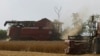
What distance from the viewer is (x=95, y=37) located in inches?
1024

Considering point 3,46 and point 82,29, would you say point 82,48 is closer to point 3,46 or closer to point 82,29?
point 82,29

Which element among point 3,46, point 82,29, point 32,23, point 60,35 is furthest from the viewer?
point 32,23

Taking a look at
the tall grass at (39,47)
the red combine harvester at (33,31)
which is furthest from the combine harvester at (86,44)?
the red combine harvester at (33,31)

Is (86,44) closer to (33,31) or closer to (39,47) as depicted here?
(39,47)

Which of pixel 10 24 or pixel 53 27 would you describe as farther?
pixel 10 24

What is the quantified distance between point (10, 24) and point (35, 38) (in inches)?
256

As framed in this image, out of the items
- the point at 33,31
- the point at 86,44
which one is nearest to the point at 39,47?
the point at 86,44

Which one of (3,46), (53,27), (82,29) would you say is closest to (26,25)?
(53,27)

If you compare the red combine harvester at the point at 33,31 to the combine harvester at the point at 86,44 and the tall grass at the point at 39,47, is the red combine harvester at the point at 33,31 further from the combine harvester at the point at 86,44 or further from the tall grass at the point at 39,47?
the combine harvester at the point at 86,44

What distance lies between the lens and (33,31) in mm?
50125

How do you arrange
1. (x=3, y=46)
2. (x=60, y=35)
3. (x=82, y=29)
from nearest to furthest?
(x=82, y=29) → (x=3, y=46) → (x=60, y=35)

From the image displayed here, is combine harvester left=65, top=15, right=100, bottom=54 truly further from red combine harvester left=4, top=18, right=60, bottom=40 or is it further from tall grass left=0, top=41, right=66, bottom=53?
red combine harvester left=4, top=18, right=60, bottom=40

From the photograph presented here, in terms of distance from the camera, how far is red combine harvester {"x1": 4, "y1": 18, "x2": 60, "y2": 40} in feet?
160

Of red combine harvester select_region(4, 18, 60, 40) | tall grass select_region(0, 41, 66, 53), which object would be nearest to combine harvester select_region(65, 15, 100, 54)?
tall grass select_region(0, 41, 66, 53)
